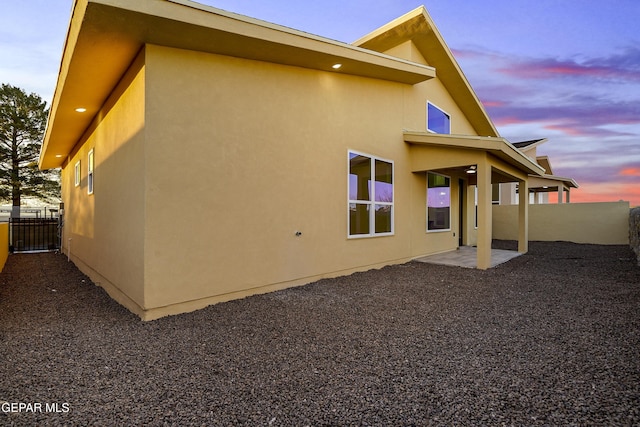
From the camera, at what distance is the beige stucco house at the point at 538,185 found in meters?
15.6

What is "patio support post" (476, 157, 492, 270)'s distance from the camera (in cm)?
721

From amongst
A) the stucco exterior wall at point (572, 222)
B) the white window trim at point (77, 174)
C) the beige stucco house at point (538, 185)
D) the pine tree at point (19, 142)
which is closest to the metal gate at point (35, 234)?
the white window trim at point (77, 174)

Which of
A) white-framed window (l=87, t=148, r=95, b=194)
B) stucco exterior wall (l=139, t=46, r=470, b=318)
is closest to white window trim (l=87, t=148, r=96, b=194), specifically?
white-framed window (l=87, t=148, r=95, b=194)

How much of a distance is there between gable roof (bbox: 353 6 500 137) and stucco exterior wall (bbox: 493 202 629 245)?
21.1 ft

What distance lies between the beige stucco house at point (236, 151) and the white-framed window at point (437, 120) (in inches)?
34.5

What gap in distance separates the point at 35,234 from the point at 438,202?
16.2 metres

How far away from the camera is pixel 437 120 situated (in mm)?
10148

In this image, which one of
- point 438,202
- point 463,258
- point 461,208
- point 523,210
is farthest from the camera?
point 461,208

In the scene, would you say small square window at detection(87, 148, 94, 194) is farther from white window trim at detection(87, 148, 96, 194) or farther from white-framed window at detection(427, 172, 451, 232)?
white-framed window at detection(427, 172, 451, 232)

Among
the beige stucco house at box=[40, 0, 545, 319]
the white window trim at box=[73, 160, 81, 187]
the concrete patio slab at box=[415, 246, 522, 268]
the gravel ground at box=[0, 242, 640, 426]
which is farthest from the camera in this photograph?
the white window trim at box=[73, 160, 81, 187]

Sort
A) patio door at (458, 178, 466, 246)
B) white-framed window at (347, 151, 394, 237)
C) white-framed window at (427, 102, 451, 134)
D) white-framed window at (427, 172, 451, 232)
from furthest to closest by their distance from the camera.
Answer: patio door at (458, 178, 466, 246), white-framed window at (427, 102, 451, 134), white-framed window at (427, 172, 451, 232), white-framed window at (347, 151, 394, 237)

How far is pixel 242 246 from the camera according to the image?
16.3 ft

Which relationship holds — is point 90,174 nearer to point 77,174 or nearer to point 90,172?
point 90,172

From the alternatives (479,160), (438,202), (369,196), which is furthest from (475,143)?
(438,202)
